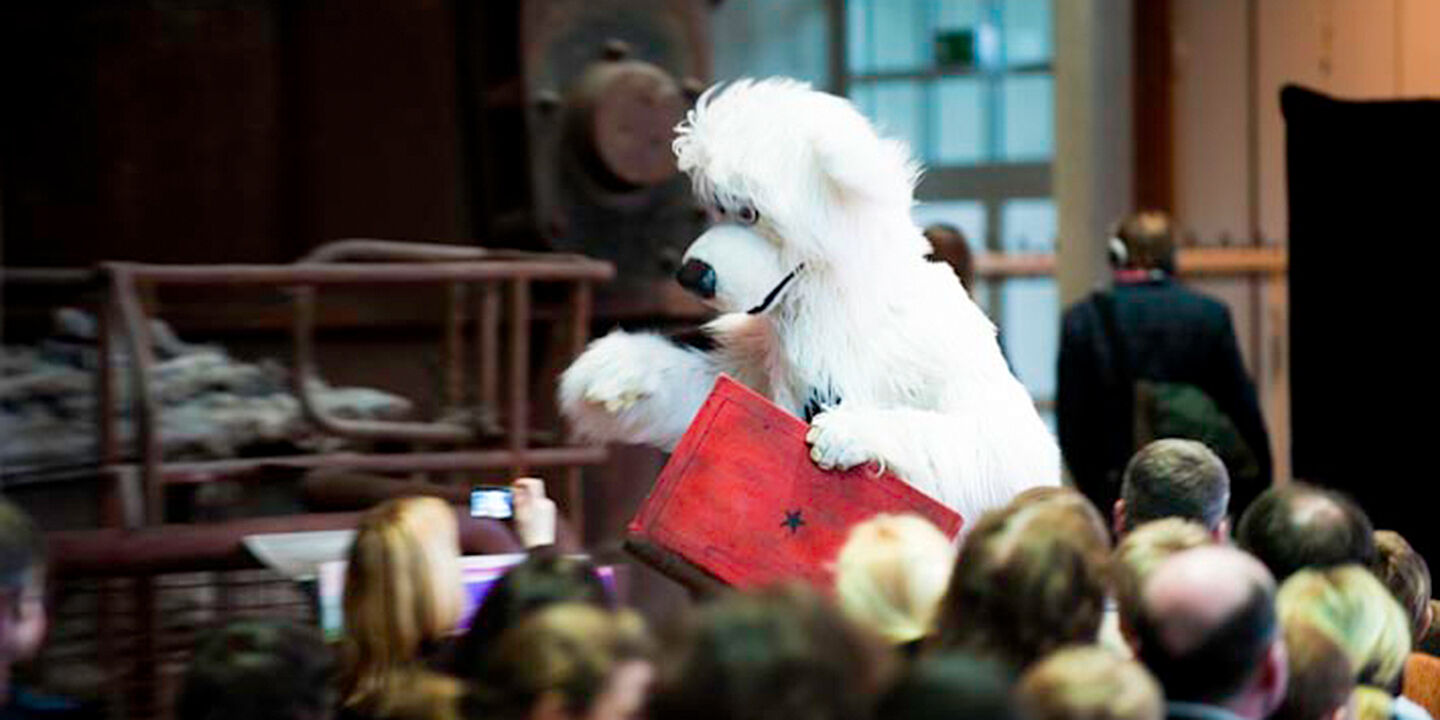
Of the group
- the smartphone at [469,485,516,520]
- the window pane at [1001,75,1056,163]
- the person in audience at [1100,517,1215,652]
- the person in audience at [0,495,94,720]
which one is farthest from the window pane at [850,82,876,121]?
the person in audience at [0,495,94,720]

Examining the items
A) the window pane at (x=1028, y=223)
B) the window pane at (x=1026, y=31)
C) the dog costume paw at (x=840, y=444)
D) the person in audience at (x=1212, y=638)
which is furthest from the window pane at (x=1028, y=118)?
the person in audience at (x=1212, y=638)

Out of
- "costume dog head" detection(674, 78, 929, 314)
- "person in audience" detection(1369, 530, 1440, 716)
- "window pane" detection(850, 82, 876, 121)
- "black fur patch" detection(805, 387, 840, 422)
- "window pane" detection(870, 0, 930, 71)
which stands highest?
"window pane" detection(870, 0, 930, 71)

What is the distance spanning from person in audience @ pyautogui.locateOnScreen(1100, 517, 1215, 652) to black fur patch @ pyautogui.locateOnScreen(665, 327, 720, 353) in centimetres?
125

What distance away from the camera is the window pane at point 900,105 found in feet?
39.1

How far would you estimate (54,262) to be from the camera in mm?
7715

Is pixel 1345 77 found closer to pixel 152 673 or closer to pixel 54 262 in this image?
pixel 54 262

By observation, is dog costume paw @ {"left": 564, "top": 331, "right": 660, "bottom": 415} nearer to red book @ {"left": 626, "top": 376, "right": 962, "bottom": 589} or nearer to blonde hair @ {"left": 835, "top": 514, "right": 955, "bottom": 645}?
red book @ {"left": 626, "top": 376, "right": 962, "bottom": 589}

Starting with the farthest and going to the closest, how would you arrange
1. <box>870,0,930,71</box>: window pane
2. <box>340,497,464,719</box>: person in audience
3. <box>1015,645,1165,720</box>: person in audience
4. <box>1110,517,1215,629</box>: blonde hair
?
<box>870,0,930,71</box>: window pane → <box>340,497,464,719</box>: person in audience → <box>1110,517,1215,629</box>: blonde hair → <box>1015,645,1165,720</box>: person in audience

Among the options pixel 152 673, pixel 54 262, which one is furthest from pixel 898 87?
pixel 152 673

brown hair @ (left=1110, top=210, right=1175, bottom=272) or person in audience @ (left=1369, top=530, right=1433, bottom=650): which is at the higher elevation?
brown hair @ (left=1110, top=210, right=1175, bottom=272)

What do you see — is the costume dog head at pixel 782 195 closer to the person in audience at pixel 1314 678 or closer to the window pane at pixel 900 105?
the person in audience at pixel 1314 678

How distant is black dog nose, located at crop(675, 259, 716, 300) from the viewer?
15.3ft

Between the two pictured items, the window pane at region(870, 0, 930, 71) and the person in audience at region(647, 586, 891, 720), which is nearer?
the person in audience at region(647, 586, 891, 720)

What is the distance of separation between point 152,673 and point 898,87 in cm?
699
